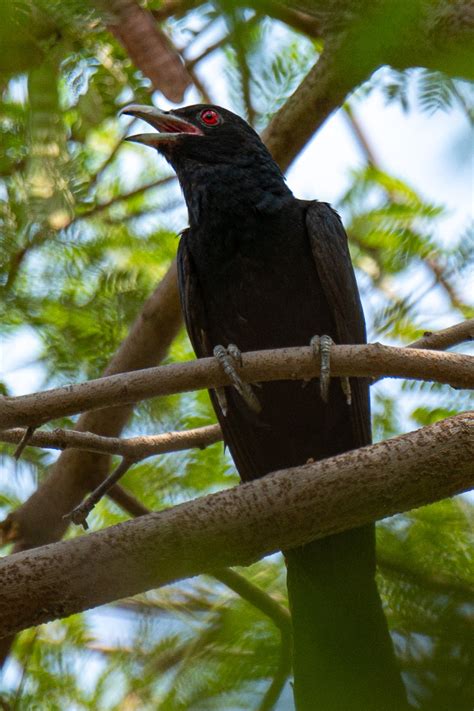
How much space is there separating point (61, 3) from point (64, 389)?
1598 millimetres

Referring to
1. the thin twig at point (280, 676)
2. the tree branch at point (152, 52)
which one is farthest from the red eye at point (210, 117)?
the thin twig at point (280, 676)

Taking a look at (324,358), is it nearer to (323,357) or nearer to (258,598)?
(323,357)

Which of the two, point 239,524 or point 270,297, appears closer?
point 239,524

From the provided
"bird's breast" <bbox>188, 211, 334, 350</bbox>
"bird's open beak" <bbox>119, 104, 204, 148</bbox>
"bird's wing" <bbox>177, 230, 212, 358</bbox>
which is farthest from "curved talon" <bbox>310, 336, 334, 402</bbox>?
"bird's open beak" <bbox>119, 104, 204, 148</bbox>

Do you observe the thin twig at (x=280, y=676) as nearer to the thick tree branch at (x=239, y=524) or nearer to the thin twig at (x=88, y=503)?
the thick tree branch at (x=239, y=524)

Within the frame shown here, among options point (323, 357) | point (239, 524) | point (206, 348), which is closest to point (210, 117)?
point (206, 348)

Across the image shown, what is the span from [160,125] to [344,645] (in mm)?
3896

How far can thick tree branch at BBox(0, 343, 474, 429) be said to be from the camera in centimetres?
334

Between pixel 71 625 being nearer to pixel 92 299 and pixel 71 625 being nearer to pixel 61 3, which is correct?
pixel 92 299

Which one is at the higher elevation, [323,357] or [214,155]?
[214,155]

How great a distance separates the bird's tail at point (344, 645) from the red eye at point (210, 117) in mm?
2768

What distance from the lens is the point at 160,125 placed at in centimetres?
566

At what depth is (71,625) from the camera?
4758 mm

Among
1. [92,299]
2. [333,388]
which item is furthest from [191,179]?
[333,388]
